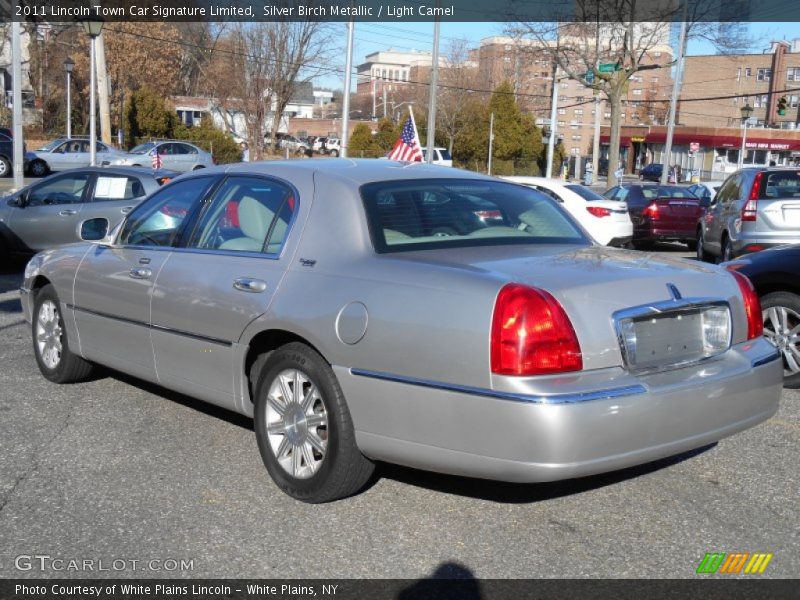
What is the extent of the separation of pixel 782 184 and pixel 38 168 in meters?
33.0

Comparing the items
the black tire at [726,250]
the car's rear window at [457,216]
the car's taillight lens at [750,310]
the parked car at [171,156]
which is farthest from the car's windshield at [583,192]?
the parked car at [171,156]

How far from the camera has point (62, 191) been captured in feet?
44.4

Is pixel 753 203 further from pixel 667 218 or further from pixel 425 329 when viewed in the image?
pixel 667 218

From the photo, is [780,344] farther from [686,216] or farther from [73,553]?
[686,216]

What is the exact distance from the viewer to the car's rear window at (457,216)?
4508mm

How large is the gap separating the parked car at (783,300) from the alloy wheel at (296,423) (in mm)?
3817

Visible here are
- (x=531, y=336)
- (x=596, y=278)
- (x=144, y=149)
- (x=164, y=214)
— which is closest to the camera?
(x=531, y=336)

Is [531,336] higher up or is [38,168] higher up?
[531,336]

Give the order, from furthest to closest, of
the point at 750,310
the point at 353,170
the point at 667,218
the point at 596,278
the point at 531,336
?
the point at 667,218, the point at 353,170, the point at 750,310, the point at 596,278, the point at 531,336

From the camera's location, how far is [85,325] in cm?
604

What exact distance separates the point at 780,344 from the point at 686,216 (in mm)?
14022

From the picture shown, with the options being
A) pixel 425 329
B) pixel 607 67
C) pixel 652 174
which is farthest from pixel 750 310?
pixel 652 174

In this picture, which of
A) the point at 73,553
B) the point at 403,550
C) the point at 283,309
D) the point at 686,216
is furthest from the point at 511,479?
the point at 686,216

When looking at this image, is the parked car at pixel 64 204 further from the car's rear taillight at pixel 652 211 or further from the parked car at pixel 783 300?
the car's rear taillight at pixel 652 211
